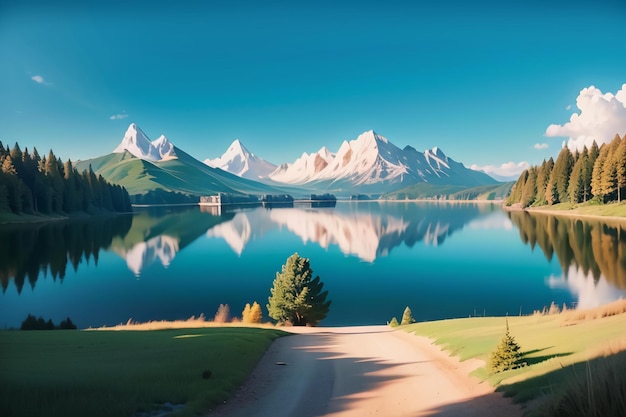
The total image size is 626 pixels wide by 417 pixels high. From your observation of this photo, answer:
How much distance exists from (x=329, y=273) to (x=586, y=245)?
50095mm

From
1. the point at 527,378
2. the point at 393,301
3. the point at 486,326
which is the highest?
the point at 527,378

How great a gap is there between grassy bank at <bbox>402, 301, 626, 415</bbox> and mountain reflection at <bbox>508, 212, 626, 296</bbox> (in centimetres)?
2809

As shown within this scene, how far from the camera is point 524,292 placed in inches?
2169

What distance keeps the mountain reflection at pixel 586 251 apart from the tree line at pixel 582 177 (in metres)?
16.9

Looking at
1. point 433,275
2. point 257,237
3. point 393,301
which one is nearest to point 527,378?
point 393,301

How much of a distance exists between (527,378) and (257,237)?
117748mm

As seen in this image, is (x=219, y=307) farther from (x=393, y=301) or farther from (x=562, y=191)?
(x=562, y=191)

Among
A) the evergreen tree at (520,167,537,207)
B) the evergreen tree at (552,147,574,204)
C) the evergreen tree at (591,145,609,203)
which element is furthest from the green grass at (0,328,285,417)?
the evergreen tree at (520,167,537,207)

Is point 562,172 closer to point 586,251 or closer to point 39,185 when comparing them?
point 586,251

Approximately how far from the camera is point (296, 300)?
44.7 m

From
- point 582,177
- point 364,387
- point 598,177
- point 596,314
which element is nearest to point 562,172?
point 582,177

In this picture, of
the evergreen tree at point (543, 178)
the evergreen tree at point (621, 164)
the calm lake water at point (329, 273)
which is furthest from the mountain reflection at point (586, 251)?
the evergreen tree at point (543, 178)

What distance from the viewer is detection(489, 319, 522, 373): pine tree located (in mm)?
15758

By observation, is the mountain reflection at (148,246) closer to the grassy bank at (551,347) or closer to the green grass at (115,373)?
the green grass at (115,373)
